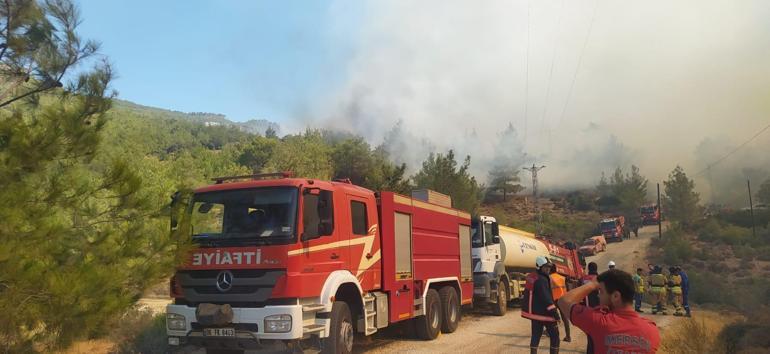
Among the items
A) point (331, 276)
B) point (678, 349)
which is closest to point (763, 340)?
point (678, 349)

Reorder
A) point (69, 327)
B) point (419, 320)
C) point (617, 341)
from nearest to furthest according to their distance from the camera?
point (617, 341) < point (69, 327) < point (419, 320)

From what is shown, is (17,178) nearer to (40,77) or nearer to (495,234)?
(40,77)

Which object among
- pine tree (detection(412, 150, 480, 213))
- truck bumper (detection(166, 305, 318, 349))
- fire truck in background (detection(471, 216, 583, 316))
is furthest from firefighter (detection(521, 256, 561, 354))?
pine tree (detection(412, 150, 480, 213))

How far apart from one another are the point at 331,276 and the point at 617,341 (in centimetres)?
505

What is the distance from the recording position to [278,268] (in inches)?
284

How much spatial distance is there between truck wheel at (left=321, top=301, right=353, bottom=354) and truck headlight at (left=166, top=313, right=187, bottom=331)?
190 centimetres

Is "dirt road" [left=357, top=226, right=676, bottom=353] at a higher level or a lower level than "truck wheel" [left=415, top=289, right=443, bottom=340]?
lower

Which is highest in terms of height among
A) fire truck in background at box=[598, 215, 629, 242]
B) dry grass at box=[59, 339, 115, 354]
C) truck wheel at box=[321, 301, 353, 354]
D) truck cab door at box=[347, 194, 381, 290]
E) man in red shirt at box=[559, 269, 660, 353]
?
fire truck in background at box=[598, 215, 629, 242]

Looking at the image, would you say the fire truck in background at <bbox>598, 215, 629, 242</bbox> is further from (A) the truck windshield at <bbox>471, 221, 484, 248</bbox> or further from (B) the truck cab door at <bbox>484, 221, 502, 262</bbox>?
(A) the truck windshield at <bbox>471, 221, 484, 248</bbox>

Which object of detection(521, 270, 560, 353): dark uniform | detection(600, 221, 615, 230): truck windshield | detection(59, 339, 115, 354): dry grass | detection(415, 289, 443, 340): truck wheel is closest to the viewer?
detection(521, 270, 560, 353): dark uniform

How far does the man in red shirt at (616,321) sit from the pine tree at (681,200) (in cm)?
7236

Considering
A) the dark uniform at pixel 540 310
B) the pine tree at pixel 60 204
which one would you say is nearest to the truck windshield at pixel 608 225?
the dark uniform at pixel 540 310

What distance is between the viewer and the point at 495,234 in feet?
54.3

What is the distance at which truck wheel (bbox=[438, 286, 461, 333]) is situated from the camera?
39.3ft
